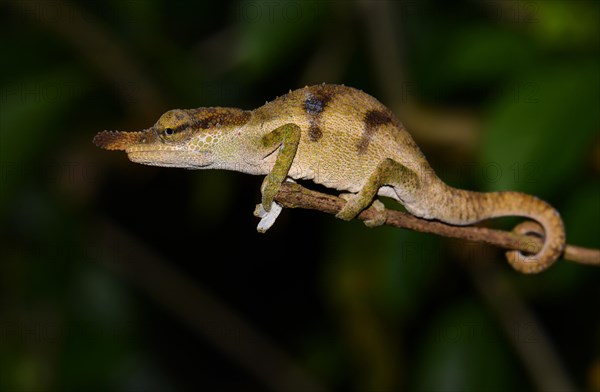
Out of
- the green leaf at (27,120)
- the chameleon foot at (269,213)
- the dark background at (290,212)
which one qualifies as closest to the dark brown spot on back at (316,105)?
the chameleon foot at (269,213)

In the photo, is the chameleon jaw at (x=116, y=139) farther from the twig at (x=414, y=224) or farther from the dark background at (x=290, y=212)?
the dark background at (x=290, y=212)

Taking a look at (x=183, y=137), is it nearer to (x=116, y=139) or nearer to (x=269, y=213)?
(x=116, y=139)

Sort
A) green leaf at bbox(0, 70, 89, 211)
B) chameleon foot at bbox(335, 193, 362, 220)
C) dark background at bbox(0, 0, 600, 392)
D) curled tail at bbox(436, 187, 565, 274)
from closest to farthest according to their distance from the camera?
chameleon foot at bbox(335, 193, 362, 220)
curled tail at bbox(436, 187, 565, 274)
dark background at bbox(0, 0, 600, 392)
green leaf at bbox(0, 70, 89, 211)

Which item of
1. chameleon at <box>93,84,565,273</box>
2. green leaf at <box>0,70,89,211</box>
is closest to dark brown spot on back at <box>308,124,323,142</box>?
chameleon at <box>93,84,565,273</box>

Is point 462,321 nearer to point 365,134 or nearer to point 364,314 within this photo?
point 364,314

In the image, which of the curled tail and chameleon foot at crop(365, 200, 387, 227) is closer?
chameleon foot at crop(365, 200, 387, 227)

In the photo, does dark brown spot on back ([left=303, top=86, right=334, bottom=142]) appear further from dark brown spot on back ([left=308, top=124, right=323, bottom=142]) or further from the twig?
the twig

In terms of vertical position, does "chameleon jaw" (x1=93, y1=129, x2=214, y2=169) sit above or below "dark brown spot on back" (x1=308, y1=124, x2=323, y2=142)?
below

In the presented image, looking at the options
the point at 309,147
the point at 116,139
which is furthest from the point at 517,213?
the point at 116,139
